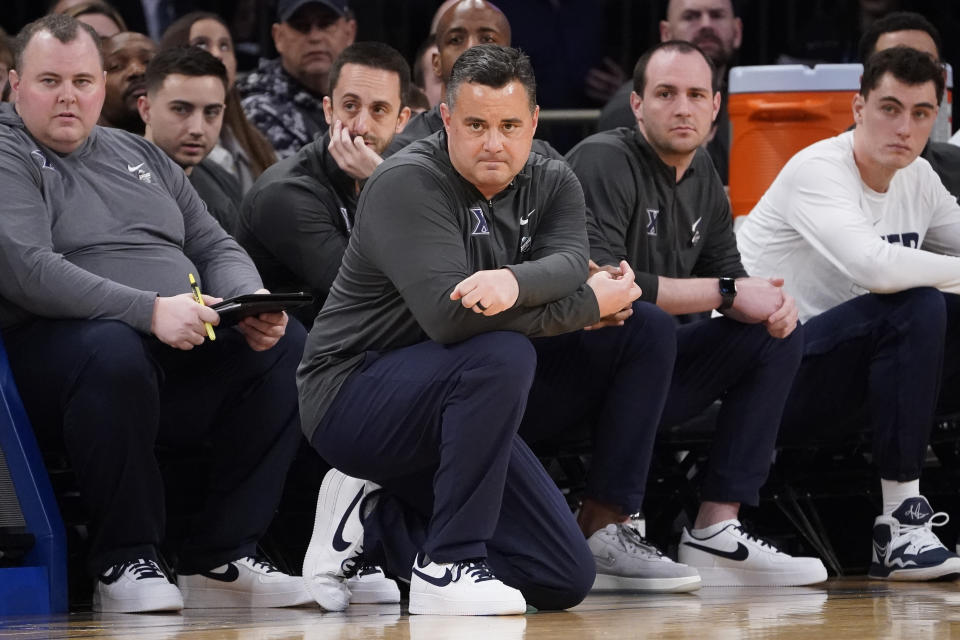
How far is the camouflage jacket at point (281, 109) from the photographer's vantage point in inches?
202

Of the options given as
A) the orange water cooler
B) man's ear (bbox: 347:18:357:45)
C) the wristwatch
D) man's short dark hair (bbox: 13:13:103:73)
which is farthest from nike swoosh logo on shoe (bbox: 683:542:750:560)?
man's ear (bbox: 347:18:357:45)

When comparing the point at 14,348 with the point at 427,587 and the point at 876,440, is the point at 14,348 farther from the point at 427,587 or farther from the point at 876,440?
the point at 876,440

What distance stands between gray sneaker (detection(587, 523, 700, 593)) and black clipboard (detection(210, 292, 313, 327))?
0.91 metres

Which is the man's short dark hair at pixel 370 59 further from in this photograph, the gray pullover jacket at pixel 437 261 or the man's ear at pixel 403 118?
the gray pullover jacket at pixel 437 261

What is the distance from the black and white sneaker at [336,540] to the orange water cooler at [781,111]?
2.40m

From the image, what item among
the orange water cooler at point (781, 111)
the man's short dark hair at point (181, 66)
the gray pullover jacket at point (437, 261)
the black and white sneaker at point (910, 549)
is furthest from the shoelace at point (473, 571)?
the orange water cooler at point (781, 111)

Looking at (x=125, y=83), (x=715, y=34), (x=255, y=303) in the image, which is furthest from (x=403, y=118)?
(x=715, y=34)

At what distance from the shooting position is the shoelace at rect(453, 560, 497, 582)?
2.98 metres

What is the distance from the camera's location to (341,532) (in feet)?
10.7

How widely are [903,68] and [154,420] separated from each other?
2322 mm

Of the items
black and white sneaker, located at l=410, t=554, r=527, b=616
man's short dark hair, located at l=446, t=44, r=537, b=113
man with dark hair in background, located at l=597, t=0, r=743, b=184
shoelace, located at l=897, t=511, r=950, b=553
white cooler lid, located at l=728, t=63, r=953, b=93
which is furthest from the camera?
man with dark hair in background, located at l=597, t=0, r=743, b=184

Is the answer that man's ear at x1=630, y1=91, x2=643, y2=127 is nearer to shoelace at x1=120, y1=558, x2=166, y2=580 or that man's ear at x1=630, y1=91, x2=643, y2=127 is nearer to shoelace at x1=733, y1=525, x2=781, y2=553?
shoelace at x1=733, y1=525, x2=781, y2=553

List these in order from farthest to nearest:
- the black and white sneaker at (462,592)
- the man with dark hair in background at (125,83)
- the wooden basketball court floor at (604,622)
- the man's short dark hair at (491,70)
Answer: the man with dark hair in background at (125,83) < the man's short dark hair at (491,70) < the black and white sneaker at (462,592) < the wooden basketball court floor at (604,622)

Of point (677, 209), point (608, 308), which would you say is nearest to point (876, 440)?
point (677, 209)
